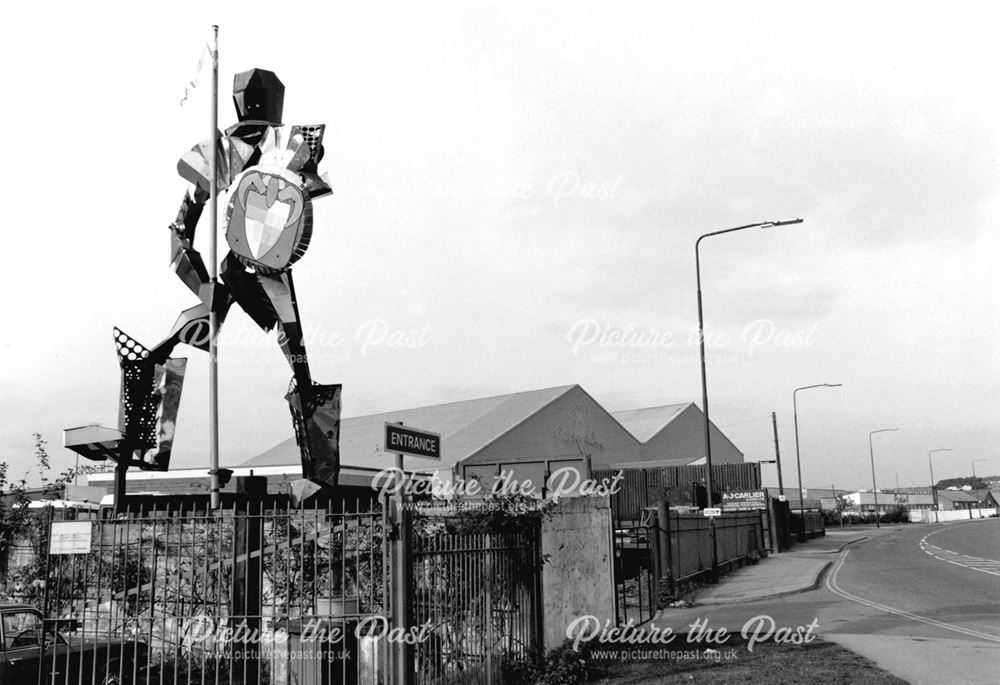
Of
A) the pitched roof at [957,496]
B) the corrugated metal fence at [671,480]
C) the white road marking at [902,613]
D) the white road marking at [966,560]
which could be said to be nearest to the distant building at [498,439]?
the corrugated metal fence at [671,480]

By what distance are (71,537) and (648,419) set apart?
171 feet

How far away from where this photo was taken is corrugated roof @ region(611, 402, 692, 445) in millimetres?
54938

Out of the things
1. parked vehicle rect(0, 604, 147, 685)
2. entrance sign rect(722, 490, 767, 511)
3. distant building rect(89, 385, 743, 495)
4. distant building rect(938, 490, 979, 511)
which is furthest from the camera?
distant building rect(938, 490, 979, 511)

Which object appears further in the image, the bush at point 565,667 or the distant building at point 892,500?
the distant building at point 892,500

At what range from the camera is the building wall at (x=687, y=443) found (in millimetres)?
53844

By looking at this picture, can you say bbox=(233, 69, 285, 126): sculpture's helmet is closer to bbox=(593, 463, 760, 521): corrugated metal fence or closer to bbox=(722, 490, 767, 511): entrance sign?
bbox=(722, 490, 767, 511): entrance sign

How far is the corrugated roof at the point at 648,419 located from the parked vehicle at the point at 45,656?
4543 cm

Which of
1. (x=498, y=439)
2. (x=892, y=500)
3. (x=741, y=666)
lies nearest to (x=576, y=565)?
(x=741, y=666)

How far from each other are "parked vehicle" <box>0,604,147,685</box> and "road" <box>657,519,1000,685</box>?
8.25 m

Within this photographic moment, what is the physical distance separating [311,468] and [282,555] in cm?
246

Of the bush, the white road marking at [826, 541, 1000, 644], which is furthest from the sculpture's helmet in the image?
the white road marking at [826, 541, 1000, 644]

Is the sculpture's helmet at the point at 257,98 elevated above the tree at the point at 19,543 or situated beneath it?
→ elevated above

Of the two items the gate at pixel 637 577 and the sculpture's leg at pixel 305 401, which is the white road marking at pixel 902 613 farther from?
the sculpture's leg at pixel 305 401

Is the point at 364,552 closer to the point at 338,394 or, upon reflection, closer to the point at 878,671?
the point at 338,394
